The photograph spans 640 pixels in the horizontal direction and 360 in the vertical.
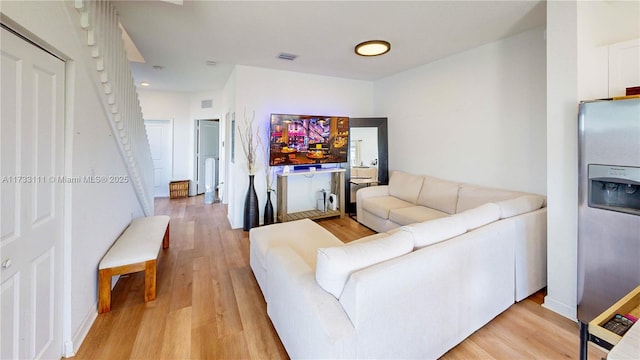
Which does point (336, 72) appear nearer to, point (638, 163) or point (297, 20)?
point (297, 20)

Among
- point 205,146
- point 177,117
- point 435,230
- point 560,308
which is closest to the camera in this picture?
point 435,230

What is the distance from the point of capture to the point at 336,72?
4488 millimetres

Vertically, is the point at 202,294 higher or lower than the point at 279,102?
lower

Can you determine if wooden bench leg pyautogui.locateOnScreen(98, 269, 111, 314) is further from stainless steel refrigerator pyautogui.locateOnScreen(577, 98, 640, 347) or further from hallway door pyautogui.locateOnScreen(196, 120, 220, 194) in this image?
hallway door pyautogui.locateOnScreen(196, 120, 220, 194)

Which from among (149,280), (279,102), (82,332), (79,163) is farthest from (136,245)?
(279,102)

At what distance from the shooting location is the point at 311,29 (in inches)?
110

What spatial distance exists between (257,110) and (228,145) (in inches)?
58.5

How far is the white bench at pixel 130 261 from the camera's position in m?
2.05

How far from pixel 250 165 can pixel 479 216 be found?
3197 mm

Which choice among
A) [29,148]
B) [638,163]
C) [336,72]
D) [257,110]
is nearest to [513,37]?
[638,163]

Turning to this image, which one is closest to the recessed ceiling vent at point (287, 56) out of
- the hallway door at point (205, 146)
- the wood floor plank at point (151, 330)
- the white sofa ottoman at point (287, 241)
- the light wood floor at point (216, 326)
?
the white sofa ottoman at point (287, 241)

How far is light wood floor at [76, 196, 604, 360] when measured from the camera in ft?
5.49

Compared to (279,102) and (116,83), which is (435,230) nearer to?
(116,83)

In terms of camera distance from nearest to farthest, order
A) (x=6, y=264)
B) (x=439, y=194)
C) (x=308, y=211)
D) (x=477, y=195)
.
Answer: (x=6, y=264) → (x=477, y=195) → (x=439, y=194) → (x=308, y=211)
